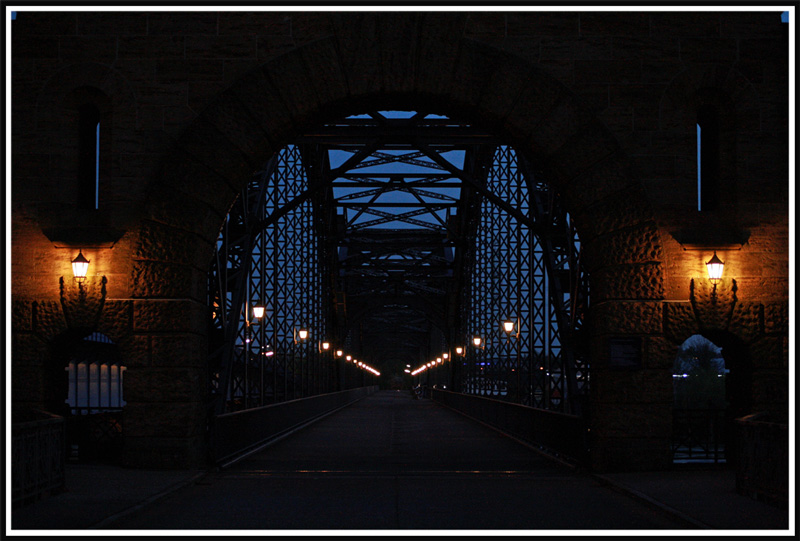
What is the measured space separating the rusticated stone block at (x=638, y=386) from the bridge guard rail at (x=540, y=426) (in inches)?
46.3

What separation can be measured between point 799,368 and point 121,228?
10.7 m

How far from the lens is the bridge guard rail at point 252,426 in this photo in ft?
58.0

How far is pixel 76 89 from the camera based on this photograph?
16.2 m

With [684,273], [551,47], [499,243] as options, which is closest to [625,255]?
[684,273]

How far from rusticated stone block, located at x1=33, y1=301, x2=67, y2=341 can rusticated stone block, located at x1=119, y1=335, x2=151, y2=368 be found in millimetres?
1042

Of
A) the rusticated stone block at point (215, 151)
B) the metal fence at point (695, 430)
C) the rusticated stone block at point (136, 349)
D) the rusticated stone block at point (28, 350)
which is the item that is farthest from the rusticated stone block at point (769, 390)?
the rusticated stone block at point (28, 350)

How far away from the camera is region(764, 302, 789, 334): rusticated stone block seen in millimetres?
15656

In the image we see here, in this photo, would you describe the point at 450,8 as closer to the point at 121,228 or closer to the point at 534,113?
the point at 534,113

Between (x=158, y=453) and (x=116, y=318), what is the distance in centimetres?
232

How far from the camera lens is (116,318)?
52.2 feet

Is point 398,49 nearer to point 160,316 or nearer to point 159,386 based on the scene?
point 160,316

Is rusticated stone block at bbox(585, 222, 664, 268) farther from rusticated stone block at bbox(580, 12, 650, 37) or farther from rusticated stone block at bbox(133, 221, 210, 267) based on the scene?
rusticated stone block at bbox(133, 221, 210, 267)

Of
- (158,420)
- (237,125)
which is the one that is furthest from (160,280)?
(237,125)

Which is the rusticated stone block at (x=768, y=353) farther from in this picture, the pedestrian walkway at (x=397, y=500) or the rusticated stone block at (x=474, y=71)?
the rusticated stone block at (x=474, y=71)
